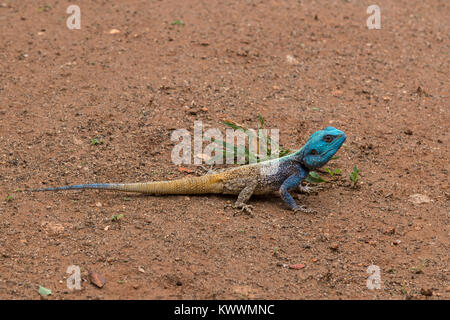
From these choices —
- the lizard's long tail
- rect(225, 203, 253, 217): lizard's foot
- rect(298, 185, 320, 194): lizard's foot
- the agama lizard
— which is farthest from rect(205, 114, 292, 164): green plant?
rect(225, 203, 253, 217): lizard's foot

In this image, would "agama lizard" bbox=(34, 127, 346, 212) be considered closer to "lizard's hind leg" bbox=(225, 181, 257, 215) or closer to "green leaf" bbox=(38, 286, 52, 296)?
"lizard's hind leg" bbox=(225, 181, 257, 215)

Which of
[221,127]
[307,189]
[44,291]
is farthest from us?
[221,127]

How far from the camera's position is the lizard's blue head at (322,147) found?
18.9ft

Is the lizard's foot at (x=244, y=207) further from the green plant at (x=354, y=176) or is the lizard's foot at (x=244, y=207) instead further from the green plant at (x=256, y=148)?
the green plant at (x=354, y=176)

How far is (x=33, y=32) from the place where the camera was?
8.95m

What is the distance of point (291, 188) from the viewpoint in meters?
5.95

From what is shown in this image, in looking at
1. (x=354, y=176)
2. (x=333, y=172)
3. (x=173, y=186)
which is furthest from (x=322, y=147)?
(x=173, y=186)

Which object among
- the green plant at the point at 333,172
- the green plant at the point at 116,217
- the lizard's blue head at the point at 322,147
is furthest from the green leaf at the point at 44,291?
the green plant at the point at 333,172

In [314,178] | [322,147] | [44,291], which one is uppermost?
[322,147]

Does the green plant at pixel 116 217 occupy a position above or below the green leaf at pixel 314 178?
below

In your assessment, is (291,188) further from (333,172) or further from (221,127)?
(221,127)

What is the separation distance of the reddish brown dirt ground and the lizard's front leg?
16 cm

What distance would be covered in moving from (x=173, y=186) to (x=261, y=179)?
3.11 ft

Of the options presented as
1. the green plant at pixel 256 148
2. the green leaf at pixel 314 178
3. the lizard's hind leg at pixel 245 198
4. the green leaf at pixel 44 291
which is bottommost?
the green leaf at pixel 44 291
